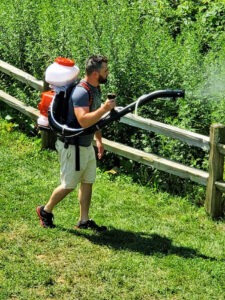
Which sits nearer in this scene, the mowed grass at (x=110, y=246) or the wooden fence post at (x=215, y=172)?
the mowed grass at (x=110, y=246)

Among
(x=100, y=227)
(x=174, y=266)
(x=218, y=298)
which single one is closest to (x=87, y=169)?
(x=100, y=227)

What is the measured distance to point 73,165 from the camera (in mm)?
6375

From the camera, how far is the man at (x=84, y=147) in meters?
6.03

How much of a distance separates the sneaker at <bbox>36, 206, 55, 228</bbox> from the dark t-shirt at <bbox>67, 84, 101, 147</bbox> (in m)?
0.83

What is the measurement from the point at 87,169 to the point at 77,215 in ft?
2.48

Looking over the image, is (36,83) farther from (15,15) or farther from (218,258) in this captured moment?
(218,258)

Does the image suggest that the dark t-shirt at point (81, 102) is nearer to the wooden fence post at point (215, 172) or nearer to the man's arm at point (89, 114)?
the man's arm at point (89, 114)

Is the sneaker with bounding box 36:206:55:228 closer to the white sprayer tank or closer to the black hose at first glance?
the black hose

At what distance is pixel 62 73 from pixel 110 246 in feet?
5.51

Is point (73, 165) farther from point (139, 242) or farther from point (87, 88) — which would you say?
point (139, 242)

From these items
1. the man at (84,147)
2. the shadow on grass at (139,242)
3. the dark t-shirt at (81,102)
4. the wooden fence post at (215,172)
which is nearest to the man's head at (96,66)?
the man at (84,147)

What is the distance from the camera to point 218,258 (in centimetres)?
624

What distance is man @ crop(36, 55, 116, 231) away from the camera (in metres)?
6.03

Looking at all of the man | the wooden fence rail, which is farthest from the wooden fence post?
the man
